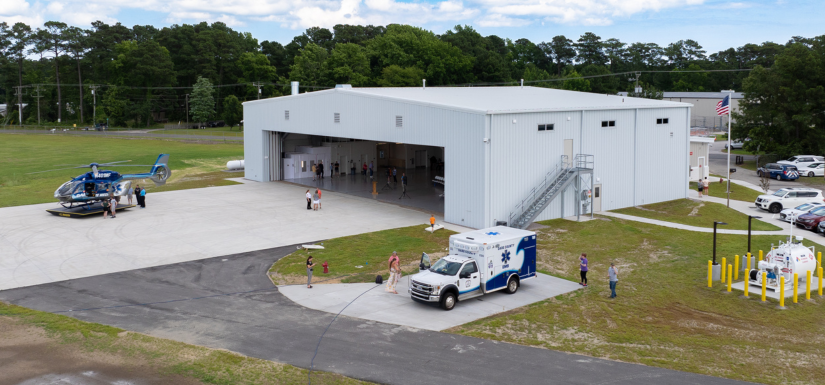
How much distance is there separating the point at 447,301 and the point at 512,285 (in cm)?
318

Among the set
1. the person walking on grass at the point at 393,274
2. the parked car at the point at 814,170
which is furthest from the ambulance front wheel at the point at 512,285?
the parked car at the point at 814,170

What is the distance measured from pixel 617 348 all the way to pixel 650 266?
10.2m

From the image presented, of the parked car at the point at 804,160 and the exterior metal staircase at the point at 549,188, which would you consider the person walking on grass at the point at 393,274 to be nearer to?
the exterior metal staircase at the point at 549,188

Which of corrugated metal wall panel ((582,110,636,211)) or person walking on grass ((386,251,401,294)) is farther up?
corrugated metal wall panel ((582,110,636,211))

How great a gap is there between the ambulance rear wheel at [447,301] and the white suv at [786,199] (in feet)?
90.4

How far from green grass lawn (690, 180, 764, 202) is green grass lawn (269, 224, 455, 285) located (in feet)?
78.8

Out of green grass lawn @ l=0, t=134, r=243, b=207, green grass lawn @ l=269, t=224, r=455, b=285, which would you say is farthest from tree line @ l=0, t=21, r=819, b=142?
green grass lawn @ l=269, t=224, r=455, b=285

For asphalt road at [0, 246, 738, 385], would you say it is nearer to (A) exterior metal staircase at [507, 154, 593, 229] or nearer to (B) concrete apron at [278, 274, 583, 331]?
(B) concrete apron at [278, 274, 583, 331]

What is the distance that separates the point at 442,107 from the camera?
117 ft

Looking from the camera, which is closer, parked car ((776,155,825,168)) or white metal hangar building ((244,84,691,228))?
white metal hangar building ((244,84,691,228))

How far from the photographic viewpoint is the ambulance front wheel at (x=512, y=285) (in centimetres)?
2376

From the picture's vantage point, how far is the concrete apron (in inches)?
833

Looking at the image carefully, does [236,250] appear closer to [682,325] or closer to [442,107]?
[442,107]

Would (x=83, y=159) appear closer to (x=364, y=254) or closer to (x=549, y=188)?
(x=364, y=254)
